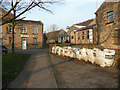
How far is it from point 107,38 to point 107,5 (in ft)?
13.1

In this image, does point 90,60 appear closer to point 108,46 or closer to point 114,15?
point 108,46

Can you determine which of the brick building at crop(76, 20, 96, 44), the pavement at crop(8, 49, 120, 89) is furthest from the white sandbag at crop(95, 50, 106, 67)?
the brick building at crop(76, 20, 96, 44)

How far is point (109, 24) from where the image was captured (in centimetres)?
1054

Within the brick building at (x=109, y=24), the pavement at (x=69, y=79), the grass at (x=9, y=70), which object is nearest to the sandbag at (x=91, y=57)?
the pavement at (x=69, y=79)

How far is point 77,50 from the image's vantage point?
344 inches

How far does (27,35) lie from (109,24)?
2156cm

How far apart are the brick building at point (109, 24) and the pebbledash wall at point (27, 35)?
754 inches

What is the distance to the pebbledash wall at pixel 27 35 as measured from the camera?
23953 millimetres

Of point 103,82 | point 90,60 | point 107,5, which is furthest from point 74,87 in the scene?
point 107,5

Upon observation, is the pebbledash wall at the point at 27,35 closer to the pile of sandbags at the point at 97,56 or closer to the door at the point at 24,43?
the door at the point at 24,43

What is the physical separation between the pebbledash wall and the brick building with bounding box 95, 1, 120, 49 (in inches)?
754

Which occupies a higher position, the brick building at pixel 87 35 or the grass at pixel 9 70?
Answer: the brick building at pixel 87 35

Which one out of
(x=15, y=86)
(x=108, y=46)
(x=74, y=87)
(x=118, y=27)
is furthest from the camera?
(x=108, y=46)

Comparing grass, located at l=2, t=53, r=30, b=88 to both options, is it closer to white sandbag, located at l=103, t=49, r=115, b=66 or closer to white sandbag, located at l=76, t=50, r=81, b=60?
white sandbag, located at l=76, t=50, r=81, b=60
